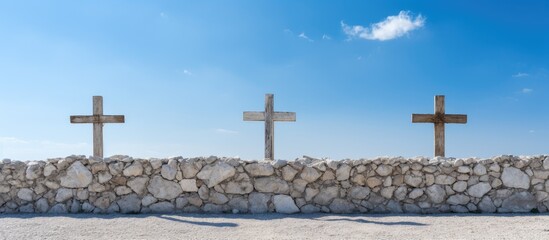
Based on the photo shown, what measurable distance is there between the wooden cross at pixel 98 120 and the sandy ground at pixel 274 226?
8.82ft

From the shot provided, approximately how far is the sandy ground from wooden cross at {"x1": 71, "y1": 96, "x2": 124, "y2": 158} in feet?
8.82

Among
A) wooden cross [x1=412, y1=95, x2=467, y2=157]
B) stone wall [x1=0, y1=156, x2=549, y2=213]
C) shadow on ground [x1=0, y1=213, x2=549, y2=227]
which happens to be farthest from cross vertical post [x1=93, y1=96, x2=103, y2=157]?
wooden cross [x1=412, y1=95, x2=467, y2=157]

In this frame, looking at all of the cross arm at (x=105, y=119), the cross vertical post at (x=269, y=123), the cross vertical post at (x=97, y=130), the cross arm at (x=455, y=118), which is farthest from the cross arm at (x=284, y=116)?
the cross vertical post at (x=97, y=130)

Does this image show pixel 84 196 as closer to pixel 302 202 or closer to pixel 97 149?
pixel 97 149

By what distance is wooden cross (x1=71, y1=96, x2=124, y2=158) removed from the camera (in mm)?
10273

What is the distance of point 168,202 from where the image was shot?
313 inches

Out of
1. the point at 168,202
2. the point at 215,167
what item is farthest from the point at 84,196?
the point at 215,167

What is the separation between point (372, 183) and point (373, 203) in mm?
337

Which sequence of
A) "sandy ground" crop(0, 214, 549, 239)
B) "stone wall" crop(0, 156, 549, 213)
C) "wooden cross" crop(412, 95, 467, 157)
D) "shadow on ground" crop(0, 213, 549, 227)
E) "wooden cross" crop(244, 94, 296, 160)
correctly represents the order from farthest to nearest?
"wooden cross" crop(412, 95, 467, 157), "wooden cross" crop(244, 94, 296, 160), "stone wall" crop(0, 156, 549, 213), "shadow on ground" crop(0, 213, 549, 227), "sandy ground" crop(0, 214, 549, 239)

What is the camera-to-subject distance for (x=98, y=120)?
10.3m

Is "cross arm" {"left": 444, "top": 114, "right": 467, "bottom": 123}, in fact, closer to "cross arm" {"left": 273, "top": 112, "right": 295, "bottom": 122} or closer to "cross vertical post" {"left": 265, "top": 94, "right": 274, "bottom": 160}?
"cross arm" {"left": 273, "top": 112, "right": 295, "bottom": 122}

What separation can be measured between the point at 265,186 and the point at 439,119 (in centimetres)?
424

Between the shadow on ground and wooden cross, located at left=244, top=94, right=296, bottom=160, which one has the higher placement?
wooden cross, located at left=244, top=94, right=296, bottom=160

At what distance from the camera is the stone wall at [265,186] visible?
26.1 ft
